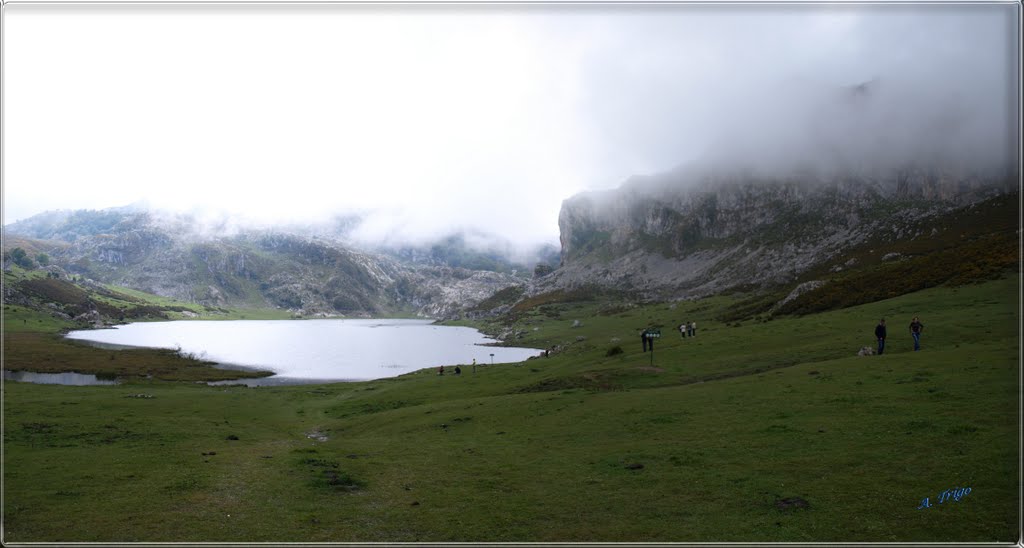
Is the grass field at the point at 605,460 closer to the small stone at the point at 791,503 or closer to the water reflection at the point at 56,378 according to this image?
the small stone at the point at 791,503

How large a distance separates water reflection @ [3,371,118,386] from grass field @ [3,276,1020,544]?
44.3 metres

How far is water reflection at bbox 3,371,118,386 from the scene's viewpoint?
87.1 meters

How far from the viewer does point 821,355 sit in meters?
47.9

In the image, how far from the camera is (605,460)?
2681cm

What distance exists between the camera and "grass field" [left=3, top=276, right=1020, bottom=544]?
59.1ft

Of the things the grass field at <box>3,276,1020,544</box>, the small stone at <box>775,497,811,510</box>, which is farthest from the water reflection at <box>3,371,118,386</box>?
the small stone at <box>775,497,811,510</box>

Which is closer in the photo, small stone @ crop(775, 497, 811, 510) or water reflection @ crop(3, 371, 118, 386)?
small stone @ crop(775, 497, 811, 510)

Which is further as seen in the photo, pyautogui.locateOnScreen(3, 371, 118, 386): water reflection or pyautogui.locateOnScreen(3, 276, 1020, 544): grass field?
pyautogui.locateOnScreen(3, 371, 118, 386): water reflection

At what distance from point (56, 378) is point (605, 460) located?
109 m

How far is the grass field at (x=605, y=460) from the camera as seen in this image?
18000 millimetres

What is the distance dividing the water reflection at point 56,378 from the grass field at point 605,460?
44.3m

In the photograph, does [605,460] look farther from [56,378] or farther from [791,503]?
[56,378]

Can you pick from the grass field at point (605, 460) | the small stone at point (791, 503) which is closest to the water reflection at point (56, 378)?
the grass field at point (605, 460)

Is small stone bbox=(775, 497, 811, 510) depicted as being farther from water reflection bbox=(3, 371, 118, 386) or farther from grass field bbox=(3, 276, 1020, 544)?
water reflection bbox=(3, 371, 118, 386)
